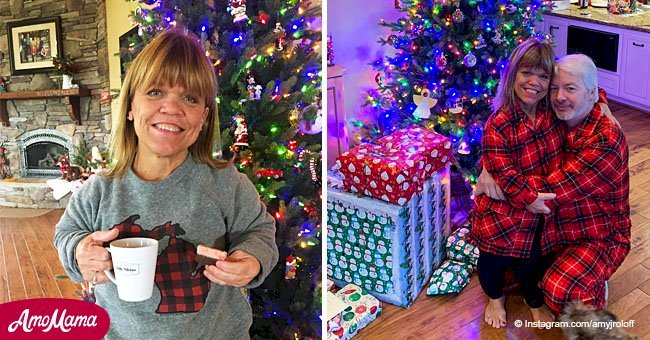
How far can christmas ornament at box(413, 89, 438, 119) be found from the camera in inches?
112

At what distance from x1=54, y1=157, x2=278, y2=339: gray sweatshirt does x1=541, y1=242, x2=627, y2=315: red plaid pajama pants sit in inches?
46.9

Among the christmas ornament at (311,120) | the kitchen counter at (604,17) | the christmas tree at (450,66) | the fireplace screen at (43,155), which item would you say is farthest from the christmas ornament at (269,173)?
the kitchen counter at (604,17)

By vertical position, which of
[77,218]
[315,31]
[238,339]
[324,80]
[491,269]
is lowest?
[491,269]

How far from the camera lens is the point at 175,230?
3.86 feet

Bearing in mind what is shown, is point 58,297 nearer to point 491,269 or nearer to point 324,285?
point 324,285

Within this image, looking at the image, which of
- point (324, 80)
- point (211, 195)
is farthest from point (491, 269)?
point (211, 195)

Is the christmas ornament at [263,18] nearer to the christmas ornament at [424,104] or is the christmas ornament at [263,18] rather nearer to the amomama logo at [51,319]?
the amomama logo at [51,319]

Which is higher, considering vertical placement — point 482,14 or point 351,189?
point 482,14

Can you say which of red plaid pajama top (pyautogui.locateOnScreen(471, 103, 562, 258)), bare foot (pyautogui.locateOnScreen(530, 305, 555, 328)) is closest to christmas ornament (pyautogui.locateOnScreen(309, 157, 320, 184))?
A: red plaid pajama top (pyautogui.locateOnScreen(471, 103, 562, 258))

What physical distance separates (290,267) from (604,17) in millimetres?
1842

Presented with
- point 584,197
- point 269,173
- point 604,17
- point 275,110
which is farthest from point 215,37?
point 604,17

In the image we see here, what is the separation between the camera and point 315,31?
1.54m

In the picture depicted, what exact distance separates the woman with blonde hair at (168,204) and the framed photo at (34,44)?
15cm

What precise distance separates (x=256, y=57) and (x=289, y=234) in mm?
413
